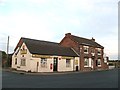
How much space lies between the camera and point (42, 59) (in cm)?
4044

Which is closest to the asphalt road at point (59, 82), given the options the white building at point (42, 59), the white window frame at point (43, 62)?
the white building at point (42, 59)

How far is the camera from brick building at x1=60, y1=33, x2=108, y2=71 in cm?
4972

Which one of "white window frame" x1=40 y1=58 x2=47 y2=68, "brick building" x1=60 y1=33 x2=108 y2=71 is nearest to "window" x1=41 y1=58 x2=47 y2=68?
"white window frame" x1=40 y1=58 x2=47 y2=68

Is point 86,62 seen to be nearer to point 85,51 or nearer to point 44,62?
point 85,51

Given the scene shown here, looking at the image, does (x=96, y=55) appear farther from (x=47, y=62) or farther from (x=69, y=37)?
(x=47, y=62)

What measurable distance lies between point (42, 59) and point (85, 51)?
14222 mm

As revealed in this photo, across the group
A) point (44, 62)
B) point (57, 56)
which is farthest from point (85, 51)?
point (44, 62)

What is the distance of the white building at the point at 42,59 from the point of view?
129ft

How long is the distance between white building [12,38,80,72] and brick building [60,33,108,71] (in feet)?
Result: 7.79

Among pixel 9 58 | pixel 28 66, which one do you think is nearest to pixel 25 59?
pixel 28 66

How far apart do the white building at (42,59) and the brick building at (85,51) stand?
93.4 inches

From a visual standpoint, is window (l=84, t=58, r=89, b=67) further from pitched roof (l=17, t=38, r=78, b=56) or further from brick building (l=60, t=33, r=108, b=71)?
pitched roof (l=17, t=38, r=78, b=56)

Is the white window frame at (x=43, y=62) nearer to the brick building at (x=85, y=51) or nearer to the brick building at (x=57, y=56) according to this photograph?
the brick building at (x=57, y=56)

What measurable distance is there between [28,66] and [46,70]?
3.35m
